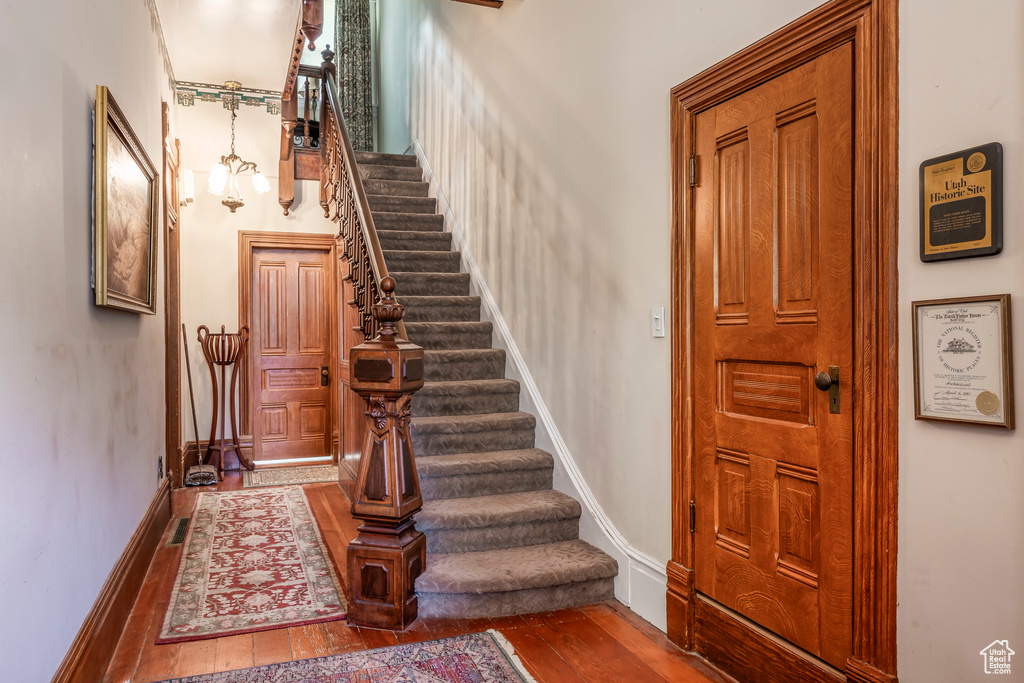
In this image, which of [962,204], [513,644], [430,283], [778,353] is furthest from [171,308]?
[962,204]

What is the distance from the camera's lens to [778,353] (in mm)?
2117

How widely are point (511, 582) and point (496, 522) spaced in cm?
36

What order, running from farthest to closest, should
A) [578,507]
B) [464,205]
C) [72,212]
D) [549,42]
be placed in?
[464,205]
[549,42]
[578,507]
[72,212]

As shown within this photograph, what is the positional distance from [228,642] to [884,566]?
229 centimetres

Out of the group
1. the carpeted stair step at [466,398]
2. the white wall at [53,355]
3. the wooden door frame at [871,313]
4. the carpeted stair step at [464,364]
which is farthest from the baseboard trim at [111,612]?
the wooden door frame at [871,313]

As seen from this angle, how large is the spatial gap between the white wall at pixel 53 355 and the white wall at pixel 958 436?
84.8 inches

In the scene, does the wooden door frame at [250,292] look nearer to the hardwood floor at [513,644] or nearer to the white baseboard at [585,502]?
the white baseboard at [585,502]

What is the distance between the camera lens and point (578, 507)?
127 inches

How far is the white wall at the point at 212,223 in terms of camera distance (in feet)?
19.8

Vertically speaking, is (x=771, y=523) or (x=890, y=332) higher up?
(x=890, y=332)

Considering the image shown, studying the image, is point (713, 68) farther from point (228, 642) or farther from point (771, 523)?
point (228, 642)

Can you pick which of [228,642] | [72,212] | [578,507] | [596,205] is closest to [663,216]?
[596,205]

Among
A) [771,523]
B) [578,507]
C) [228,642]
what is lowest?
[228,642]

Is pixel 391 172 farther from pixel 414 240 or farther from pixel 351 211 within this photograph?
pixel 351 211
